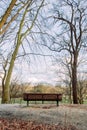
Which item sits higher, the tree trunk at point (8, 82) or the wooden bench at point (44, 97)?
the tree trunk at point (8, 82)

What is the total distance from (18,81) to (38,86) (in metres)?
6.56

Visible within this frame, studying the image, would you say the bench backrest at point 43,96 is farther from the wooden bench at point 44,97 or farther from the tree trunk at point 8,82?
the tree trunk at point 8,82

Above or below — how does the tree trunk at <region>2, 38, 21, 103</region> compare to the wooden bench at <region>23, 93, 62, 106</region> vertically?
above

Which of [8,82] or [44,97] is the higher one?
[8,82]

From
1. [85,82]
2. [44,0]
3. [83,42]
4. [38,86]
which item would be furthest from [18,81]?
[44,0]

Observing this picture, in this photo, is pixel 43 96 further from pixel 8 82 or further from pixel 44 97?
pixel 8 82

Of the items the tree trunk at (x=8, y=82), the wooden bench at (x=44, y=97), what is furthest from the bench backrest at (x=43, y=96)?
the tree trunk at (x=8, y=82)

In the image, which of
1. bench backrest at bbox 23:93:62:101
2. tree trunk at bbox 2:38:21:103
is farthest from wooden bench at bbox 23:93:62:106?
tree trunk at bbox 2:38:21:103

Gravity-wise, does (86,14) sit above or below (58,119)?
above

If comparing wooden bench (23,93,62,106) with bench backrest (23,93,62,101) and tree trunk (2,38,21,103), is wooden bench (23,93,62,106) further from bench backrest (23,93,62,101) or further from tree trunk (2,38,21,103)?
tree trunk (2,38,21,103)

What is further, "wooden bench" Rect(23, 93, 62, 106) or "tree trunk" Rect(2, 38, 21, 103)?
"tree trunk" Rect(2, 38, 21, 103)

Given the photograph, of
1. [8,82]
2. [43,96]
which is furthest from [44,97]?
[8,82]

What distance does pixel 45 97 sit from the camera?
18.0 metres

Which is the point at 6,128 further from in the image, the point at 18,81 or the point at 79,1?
the point at 18,81
